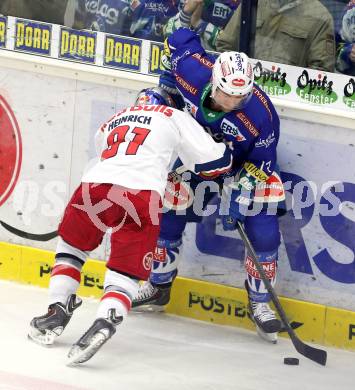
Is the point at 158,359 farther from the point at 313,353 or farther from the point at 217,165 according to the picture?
the point at 217,165

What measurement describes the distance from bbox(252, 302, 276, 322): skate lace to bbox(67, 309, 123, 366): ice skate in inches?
34.3

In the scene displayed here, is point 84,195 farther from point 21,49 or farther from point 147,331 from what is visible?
point 21,49

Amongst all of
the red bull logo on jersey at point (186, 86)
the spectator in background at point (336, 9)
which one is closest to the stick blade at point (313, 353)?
the red bull logo on jersey at point (186, 86)

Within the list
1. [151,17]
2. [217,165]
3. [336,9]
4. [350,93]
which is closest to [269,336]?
[217,165]

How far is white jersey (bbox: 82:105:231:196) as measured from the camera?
4844 millimetres

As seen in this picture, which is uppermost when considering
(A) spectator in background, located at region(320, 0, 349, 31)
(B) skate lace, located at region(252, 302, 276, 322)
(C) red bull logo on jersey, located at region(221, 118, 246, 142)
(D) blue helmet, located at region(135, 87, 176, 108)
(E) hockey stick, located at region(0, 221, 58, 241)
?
(A) spectator in background, located at region(320, 0, 349, 31)

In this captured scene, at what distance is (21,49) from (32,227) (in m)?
0.88

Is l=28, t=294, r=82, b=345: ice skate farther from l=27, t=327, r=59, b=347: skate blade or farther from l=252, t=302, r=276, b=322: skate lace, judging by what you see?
l=252, t=302, r=276, b=322: skate lace

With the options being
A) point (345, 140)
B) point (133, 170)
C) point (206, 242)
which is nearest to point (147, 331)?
point (206, 242)

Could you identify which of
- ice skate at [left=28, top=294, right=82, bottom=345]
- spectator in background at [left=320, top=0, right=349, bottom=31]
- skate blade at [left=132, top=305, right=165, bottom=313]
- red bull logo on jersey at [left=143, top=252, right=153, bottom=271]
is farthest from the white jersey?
skate blade at [left=132, top=305, right=165, bottom=313]

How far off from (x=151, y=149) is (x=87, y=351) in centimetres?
86

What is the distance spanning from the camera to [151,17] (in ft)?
18.5

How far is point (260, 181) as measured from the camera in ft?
17.2

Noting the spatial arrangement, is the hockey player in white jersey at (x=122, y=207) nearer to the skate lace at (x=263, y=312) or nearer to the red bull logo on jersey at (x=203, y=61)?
the red bull logo on jersey at (x=203, y=61)
